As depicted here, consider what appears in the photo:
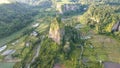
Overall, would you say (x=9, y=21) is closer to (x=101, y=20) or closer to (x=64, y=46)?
(x=101, y=20)

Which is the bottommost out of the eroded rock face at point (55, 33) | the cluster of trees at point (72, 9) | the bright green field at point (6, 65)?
the cluster of trees at point (72, 9)

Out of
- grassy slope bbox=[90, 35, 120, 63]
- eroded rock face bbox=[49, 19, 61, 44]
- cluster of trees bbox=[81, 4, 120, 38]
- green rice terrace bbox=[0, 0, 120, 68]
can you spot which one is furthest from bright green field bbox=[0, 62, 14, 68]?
cluster of trees bbox=[81, 4, 120, 38]

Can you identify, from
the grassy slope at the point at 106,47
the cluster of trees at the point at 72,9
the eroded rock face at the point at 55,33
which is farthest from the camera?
the cluster of trees at the point at 72,9

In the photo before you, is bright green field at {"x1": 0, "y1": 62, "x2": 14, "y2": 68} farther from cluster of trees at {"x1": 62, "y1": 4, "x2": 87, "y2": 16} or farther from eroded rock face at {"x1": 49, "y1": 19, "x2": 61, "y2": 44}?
cluster of trees at {"x1": 62, "y1": 4, "x2": 87, "y2": 16}

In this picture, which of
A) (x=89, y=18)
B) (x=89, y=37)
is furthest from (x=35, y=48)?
(x=89, y=18)

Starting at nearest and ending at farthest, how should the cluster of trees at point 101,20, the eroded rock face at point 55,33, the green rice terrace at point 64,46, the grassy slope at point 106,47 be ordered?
the green rice terrace at point 64,46
the grassy slope at point 106,47
the eroded rock face at point 55,33
the cluster of trees at point 101,20

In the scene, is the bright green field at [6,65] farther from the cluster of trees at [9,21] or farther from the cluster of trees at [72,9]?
the cluster of trees at [72,9]

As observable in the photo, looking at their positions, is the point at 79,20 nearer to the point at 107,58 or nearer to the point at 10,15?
the point at 10,15

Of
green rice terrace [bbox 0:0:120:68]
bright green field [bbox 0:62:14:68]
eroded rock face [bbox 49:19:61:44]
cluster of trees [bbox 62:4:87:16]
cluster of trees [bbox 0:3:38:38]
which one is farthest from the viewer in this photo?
cluster of trees [bbox 62:4:87:16]

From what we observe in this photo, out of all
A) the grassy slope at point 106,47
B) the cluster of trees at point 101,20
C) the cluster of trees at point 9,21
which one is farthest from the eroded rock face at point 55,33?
the cluster of trees at point 9,21

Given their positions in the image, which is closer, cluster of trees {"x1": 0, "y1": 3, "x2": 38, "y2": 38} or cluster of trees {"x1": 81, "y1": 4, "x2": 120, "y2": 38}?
cluster of trees {"x1": 81, "y1": 4, "x2": 120, "y2": 38}

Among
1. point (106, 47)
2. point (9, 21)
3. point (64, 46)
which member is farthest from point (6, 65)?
point (9, 21)

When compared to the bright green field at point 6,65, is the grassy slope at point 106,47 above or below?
below
